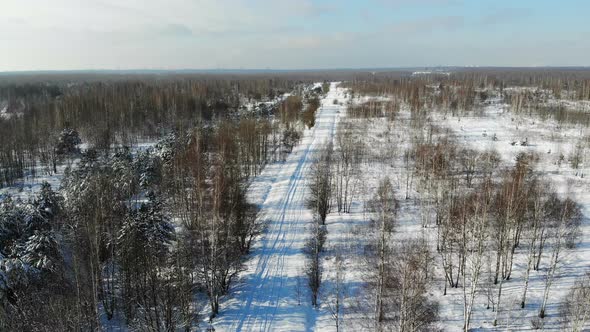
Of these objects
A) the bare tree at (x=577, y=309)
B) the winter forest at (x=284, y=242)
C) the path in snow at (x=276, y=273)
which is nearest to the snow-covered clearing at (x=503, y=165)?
the winter forest at (x=284, y=242)

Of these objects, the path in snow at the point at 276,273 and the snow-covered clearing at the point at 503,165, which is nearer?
the path in snow at the point at 276,273

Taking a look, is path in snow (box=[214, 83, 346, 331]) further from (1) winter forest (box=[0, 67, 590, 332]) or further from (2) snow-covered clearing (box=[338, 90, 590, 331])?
(2) snow-covered clearing (box=[338, 90, 590, 331])

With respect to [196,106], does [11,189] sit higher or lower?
lower

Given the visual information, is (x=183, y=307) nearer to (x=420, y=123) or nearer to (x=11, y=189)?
(x=11, y=189)

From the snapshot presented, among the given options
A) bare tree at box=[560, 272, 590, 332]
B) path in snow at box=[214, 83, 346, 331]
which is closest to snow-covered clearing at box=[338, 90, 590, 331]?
bare tree at box=[560, 272, 590, 332]

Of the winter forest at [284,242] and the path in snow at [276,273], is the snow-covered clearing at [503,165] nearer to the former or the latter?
the winter forest at [284,242]

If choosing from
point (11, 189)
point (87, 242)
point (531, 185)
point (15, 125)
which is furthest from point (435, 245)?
point (15, 125)

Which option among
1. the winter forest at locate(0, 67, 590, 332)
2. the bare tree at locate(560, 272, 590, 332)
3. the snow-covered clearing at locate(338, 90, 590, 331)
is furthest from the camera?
the snow-covered clearing at locate(338, 90, 590, 331)

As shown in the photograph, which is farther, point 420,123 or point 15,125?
point 420,123
